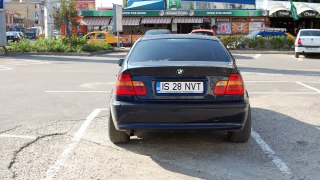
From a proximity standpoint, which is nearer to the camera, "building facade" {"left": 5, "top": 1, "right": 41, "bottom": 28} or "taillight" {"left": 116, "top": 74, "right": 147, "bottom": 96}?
"taillight" {"left": 116, "top": 74, "right": 147, "bottom": 96}

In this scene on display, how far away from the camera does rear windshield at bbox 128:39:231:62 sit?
18.2 feet

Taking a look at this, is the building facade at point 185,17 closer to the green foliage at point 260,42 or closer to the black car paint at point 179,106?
the green foliage at point 260,42

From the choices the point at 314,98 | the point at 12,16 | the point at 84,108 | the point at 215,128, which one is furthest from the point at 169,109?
the point at 12,16

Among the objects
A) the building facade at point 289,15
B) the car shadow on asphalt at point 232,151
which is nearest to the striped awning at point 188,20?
the building facade at point 289,15

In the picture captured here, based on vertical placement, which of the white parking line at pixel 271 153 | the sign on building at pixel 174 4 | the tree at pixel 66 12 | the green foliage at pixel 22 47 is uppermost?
the sign on building at pixel 174 4

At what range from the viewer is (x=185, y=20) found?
40000 mm

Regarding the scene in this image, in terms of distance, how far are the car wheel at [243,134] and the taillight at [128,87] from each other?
141 centimetres

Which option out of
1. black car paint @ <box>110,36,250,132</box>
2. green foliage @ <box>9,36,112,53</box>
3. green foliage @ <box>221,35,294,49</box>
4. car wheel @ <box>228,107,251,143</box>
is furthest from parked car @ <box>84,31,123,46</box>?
black car paint @ <box>110,36,250,132</box>

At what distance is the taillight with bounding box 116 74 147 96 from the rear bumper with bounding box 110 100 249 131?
139 mm

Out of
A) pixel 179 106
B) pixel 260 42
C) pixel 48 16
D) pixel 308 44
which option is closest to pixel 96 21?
pixel 48 16

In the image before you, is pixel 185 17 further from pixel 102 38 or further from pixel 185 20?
pixel 102 38

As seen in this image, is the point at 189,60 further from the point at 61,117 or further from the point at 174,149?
the point at 61,117

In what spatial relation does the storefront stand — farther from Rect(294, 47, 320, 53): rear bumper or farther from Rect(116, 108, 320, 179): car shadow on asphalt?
Rect(116, 108, 320, 179): car shadow on asphalt

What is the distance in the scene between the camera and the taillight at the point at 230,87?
5051 mm
